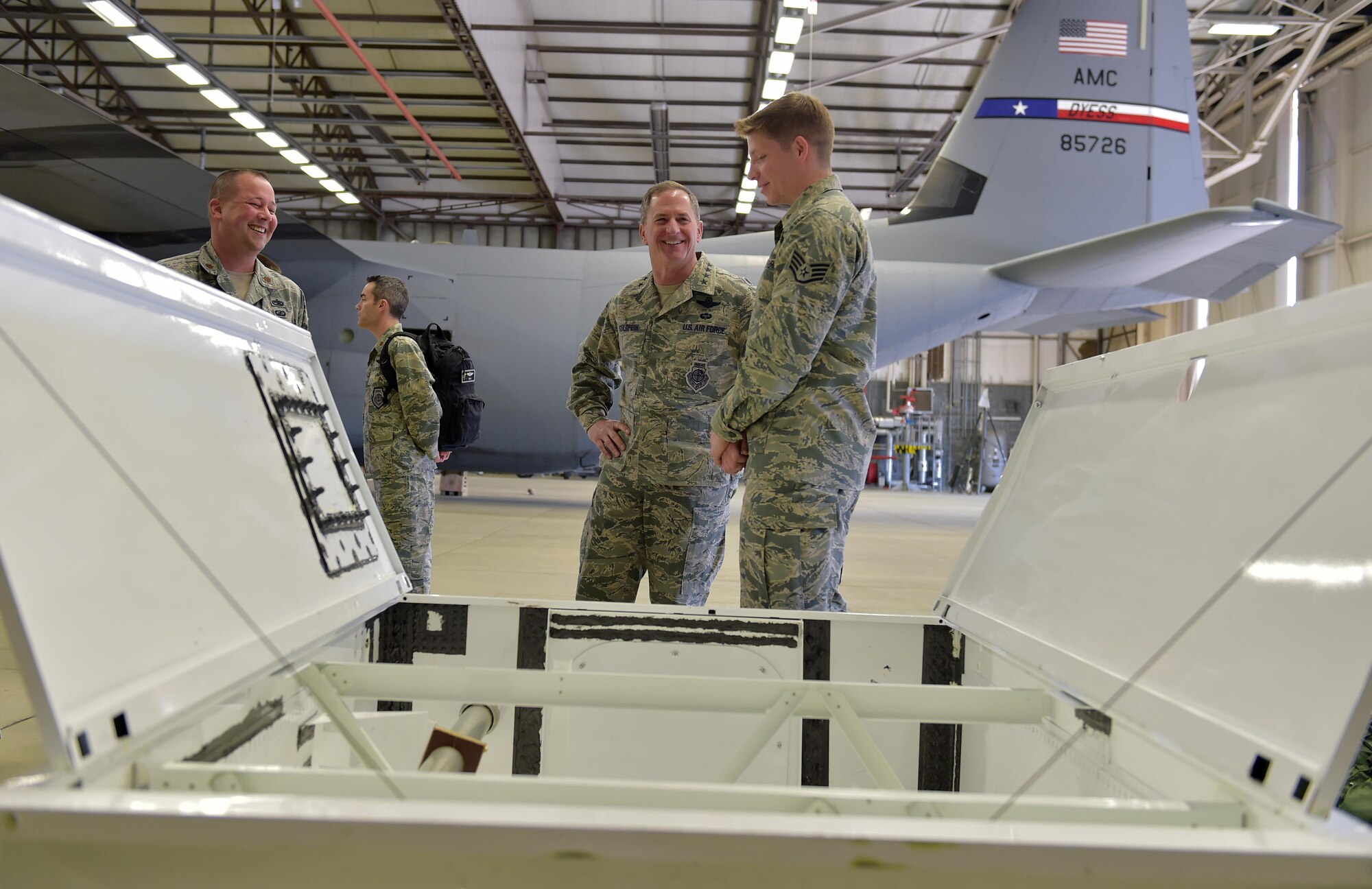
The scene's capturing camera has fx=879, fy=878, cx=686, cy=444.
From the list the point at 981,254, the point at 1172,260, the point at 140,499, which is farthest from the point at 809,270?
the point at 981,254

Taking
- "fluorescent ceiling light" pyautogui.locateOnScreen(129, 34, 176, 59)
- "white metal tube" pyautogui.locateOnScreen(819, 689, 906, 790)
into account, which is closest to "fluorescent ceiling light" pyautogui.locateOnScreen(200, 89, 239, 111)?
"fluorescent ceiling light" pyautogui.locateOnScreen(129, 34, 176, 59)

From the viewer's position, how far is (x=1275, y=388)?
0.98 metres

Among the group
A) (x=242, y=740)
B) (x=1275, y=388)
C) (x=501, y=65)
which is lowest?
(x=242, y=740)

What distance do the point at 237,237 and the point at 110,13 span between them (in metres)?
7.01

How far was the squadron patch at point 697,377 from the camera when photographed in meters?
2.37

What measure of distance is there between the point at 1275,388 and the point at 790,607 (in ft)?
3.52

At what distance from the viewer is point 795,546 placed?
1880 millimetres

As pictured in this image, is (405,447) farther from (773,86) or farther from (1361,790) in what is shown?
(773,86)

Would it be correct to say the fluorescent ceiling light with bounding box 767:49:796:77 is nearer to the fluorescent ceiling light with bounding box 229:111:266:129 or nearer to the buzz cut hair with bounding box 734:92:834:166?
the fluorescent ceiling light with bounding box 229:111:266:129

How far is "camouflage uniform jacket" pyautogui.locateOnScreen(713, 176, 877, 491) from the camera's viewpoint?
1.87 m

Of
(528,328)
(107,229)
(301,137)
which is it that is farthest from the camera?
(301,137)

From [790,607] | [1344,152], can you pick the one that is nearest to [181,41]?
[790,607]

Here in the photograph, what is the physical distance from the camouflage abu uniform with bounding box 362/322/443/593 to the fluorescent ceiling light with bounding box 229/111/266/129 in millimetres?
8295

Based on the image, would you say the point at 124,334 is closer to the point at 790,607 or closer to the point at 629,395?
the point at 790,607
